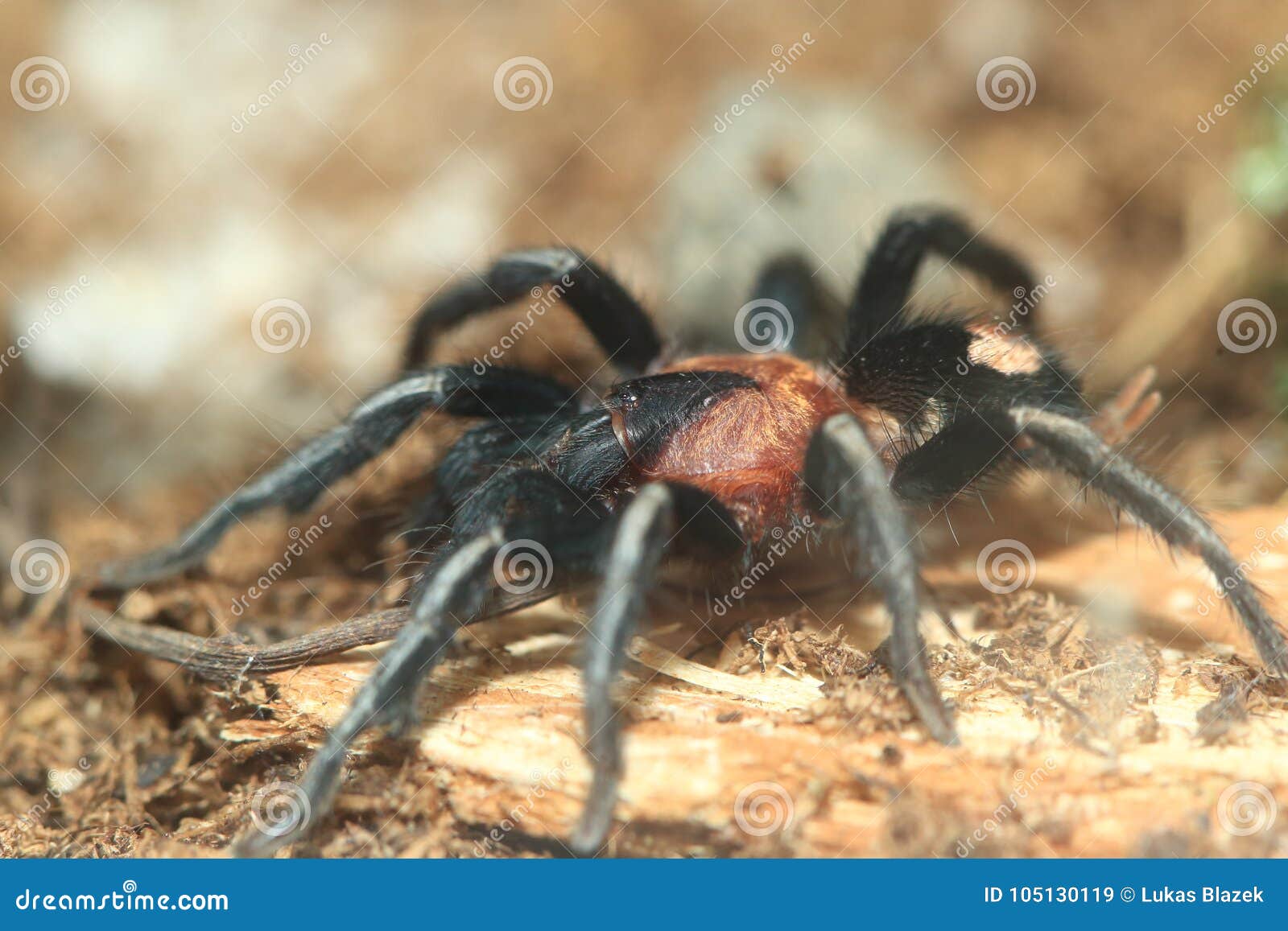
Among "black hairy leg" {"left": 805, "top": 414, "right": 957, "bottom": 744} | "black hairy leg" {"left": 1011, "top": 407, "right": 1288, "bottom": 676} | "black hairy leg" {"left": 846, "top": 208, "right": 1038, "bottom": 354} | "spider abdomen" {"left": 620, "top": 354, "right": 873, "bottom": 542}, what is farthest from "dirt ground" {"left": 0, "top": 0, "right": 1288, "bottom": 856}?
"black hairy leg" {"left": 846, "top": 208, "right": 1038, "bottom": 354}

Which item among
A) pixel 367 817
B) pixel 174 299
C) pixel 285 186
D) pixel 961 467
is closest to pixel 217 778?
pixel 367 817

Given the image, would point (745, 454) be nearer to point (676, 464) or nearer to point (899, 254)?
point (676, 464)

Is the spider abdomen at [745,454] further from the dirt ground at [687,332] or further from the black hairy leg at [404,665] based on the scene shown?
the black hairy leg at [404,665]

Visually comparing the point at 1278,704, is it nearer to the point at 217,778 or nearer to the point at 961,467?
the point at 961,467

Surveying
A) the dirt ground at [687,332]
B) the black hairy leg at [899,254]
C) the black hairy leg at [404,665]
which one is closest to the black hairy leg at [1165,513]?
the dirt ground at [687,332]

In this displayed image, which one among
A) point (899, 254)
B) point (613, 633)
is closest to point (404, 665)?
point (613, 633)

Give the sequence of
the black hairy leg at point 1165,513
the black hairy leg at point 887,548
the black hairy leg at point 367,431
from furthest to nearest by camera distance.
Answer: the black hairy leg at point 367,431
the black hairy leg at point 1165,513
the black hairy leg at point 887,548

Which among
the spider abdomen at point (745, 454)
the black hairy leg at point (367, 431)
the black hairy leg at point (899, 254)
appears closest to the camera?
the spider abdomen at point (745, 454)
